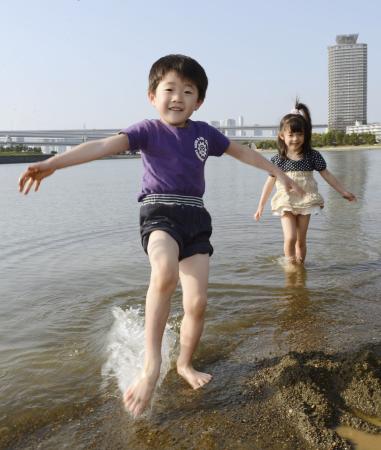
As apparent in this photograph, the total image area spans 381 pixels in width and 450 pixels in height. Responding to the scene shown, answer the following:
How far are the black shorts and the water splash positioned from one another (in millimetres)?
640

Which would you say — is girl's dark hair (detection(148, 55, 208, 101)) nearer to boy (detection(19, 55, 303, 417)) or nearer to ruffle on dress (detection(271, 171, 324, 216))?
boy (detection(19, 55, 303, 417))

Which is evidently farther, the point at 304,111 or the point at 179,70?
the point at 304,111

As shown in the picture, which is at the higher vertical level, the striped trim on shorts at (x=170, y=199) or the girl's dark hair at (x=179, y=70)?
the girl's dark hair at (x=179, y=70)

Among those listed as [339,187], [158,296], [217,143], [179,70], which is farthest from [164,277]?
[339,187]

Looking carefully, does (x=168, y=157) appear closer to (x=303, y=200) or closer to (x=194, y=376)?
(x=194, y=376)

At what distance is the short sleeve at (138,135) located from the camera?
267cm

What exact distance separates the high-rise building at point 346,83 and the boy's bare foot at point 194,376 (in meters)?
157

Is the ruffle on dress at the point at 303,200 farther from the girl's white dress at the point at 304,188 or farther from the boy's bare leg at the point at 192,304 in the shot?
the boy's bare leg at the point at 192,304

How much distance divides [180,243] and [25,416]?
3.56 feet

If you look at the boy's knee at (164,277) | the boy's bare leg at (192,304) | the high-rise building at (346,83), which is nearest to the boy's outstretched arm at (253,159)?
the boy's bare leg at (192,304)

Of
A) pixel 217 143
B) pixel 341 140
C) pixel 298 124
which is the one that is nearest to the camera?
pixel 217 143

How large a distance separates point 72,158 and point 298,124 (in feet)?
11.0

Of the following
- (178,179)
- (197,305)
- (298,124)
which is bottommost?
(197,305)

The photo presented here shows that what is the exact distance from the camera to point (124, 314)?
12.0 feet
